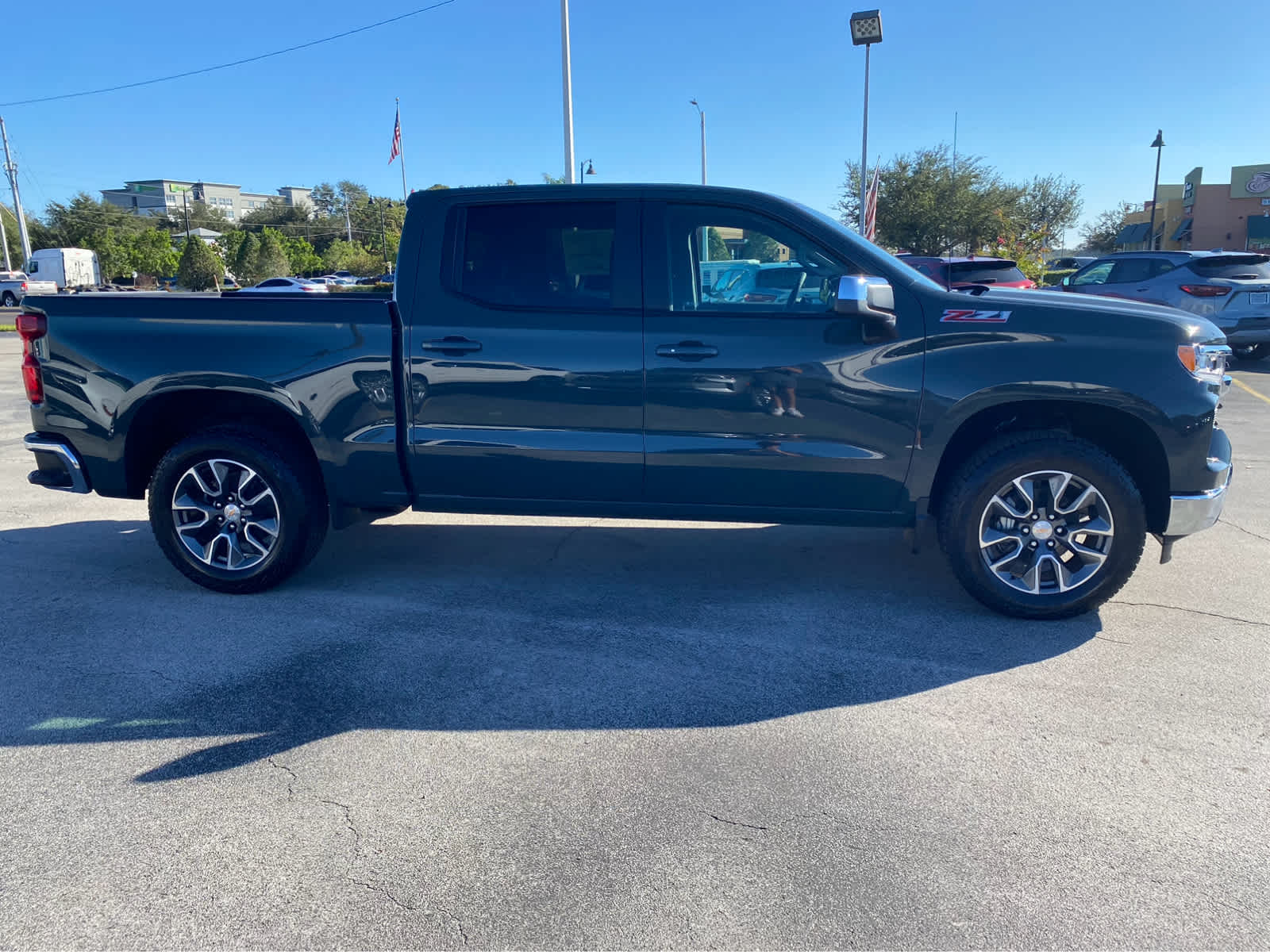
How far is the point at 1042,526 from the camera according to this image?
14.4ft

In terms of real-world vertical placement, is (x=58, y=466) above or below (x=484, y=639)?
above

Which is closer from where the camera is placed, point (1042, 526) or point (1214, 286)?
point (1042, 526)

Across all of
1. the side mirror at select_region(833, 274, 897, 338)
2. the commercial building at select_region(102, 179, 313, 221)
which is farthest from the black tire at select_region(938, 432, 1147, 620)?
the commercial building at select_region(102, 179, 313, 221)

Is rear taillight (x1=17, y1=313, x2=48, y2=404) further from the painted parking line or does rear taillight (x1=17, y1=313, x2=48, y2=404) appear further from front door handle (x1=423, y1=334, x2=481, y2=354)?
the painted parking line

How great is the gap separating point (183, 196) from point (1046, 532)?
147 meters

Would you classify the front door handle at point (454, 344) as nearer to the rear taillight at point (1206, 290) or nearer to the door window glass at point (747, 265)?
the door window glass at point (747, 265)

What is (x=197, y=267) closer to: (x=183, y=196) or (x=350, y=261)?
(x=350, y=261)

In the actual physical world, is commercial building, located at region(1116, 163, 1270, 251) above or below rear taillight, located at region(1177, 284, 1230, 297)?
above

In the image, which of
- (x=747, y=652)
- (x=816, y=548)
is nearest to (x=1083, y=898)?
(x=747, y=652)

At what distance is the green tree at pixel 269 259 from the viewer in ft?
184

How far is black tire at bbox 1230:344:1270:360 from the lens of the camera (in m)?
13.9

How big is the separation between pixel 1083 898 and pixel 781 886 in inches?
31.5

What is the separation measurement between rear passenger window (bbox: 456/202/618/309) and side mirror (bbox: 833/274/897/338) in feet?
3.60

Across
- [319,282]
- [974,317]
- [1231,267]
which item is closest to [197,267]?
[319,282]
